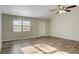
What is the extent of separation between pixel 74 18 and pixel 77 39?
0.63m

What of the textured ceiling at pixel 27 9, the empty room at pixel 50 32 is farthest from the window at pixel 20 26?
the textured ceiling at pixel 27 9

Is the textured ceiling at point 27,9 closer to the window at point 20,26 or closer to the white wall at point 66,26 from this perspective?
the window at point 20,26

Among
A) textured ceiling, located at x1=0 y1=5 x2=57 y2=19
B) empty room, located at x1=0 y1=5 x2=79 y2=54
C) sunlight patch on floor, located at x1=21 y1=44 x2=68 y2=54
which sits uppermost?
textured ceiling, located at x1=0 y1=5 x2=57 y2=19

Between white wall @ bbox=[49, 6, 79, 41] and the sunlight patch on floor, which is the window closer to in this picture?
the sunlight patch on floor

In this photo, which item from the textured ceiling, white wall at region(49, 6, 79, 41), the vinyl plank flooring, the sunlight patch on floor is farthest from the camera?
white wall at region(49, 6, 79, 41)

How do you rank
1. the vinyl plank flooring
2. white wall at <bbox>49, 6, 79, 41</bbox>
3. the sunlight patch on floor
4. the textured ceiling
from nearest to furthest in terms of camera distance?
the textured ceiling → the sunlight patch on floor → the vinyl plank flooring → white wall at <bbox>49, 6, 79, 41</bbox>

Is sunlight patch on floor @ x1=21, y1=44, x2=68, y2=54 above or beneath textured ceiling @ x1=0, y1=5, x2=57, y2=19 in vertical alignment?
beneath

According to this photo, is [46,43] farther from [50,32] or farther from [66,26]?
[66,26]

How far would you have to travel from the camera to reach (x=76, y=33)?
1.99 meters

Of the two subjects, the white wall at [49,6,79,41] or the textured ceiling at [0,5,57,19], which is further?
the white wall at [49,6,79,41]

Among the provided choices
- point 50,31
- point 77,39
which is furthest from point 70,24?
point 50,31

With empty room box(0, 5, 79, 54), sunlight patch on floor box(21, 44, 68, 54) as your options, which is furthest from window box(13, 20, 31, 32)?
sunlight patch on floor box(21, 44, 68, 54)
